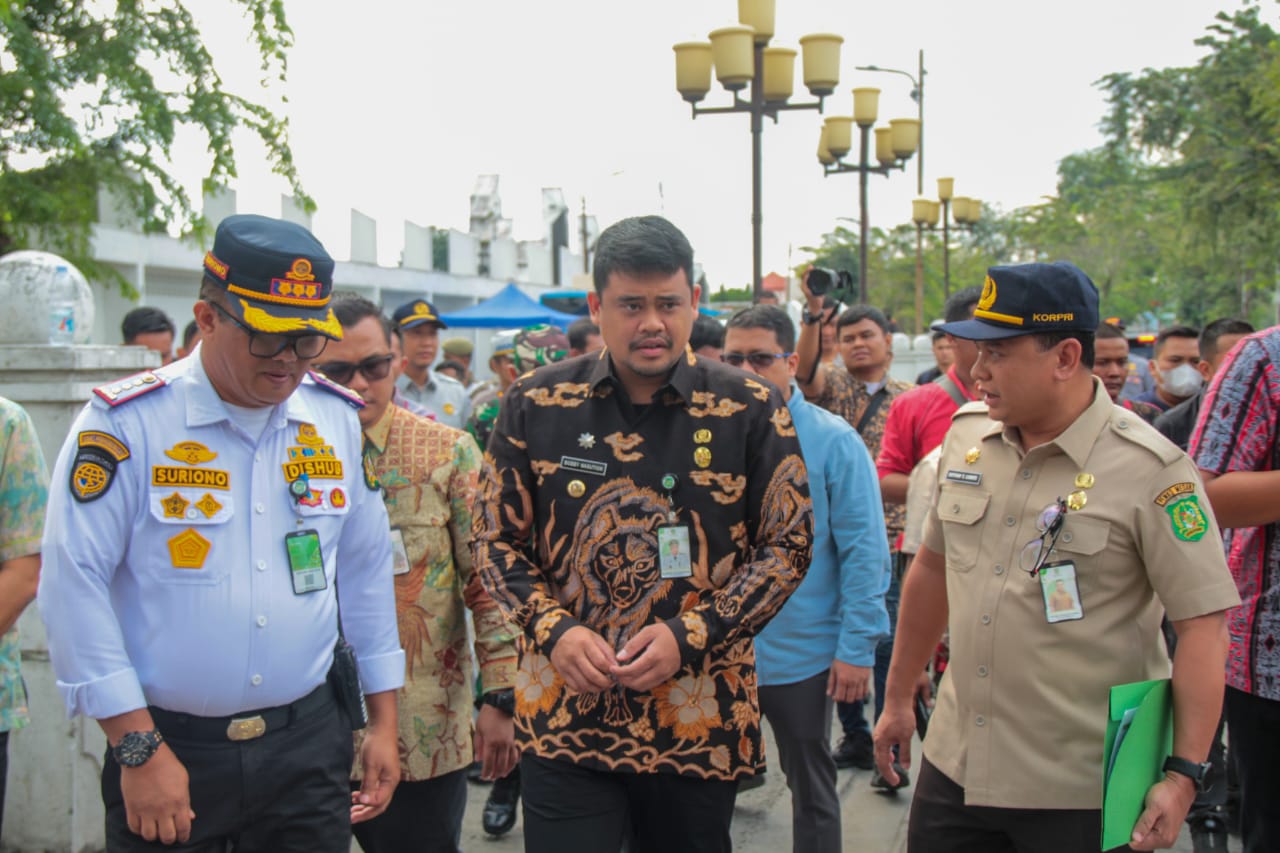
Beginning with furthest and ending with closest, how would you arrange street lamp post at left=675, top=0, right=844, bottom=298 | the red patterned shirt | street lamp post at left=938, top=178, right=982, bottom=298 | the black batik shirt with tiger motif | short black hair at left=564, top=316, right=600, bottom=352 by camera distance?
street lamp post at left=938, top=178, right=982, bottom=298
street lamp post at left=675, top=0, right=844, bottom=298
short black hair at left=564, top=316, right=600, bottom=352
the red patterned shirt
the black batik shirt with tiger motif

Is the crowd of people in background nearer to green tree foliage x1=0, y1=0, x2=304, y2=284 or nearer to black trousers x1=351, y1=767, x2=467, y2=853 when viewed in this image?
black trousers x1=351, y1=767, x2=467, y2=853

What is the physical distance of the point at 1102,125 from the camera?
55.8 m

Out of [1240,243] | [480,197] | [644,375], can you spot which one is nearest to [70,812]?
[644,375]

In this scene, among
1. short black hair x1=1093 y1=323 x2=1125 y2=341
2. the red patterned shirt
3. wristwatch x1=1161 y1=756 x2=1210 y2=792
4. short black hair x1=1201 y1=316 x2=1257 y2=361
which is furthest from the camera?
short black hair x1=1201 y1=316 x2=1257 y2=361

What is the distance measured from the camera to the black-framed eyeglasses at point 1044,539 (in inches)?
112

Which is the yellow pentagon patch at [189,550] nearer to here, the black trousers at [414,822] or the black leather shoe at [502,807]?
the black trousers at [414,822]

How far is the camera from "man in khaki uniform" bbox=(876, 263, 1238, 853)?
2.73 metres

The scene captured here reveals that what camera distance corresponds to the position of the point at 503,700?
352 cm

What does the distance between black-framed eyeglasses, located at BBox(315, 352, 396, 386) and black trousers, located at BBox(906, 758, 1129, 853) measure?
6.42 feet

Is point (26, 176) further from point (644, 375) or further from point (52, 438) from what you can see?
point (644, 375)

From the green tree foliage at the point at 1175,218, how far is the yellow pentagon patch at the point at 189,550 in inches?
500

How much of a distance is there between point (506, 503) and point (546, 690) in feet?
1.58

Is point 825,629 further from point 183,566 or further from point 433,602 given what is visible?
point 183,566

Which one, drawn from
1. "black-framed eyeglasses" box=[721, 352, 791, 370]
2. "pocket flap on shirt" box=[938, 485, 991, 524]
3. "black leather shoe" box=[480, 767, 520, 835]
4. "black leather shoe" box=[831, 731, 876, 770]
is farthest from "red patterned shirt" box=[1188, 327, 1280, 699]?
"black leather shoe" box=[480, 767, 520, 835]
